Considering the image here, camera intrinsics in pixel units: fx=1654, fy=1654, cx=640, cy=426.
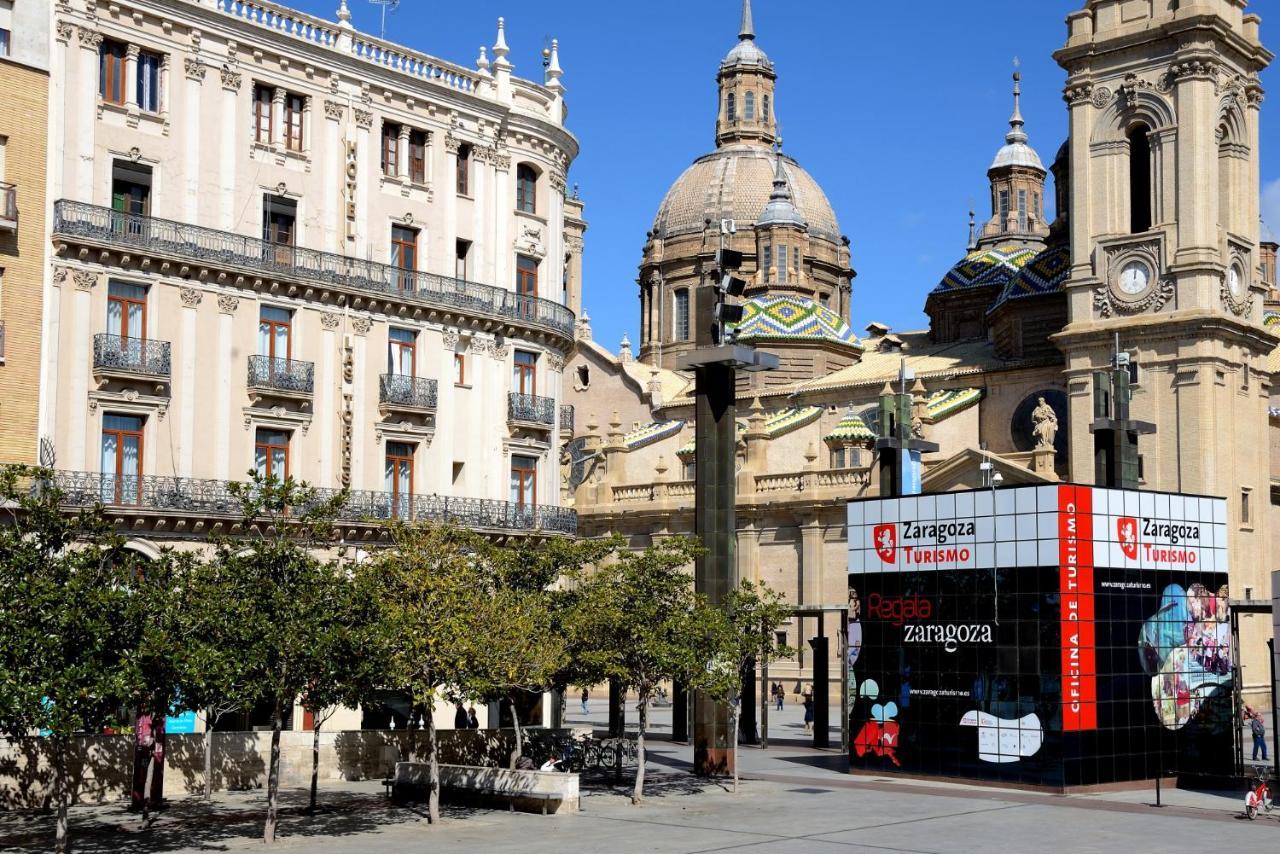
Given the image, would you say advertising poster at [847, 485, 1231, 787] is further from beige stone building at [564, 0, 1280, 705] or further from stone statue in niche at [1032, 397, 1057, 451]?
stone statue in niche at [1032, 397, 1057, 451]

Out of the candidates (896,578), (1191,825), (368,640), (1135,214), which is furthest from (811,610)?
(1135,214)

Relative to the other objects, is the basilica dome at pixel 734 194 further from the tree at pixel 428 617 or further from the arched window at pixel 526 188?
the tree at pixel 428 617

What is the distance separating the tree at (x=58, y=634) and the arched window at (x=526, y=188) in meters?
23.1

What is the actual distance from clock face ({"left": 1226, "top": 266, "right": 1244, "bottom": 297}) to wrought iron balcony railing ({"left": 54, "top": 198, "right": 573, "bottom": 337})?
30.4 meters

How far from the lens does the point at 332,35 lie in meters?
42.4

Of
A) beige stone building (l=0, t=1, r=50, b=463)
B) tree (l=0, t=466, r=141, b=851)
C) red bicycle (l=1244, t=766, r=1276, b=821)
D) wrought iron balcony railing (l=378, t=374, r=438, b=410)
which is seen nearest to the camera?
tree (l=0, t=466, r=141, b=851)

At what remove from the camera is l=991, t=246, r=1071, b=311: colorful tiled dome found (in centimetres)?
7525

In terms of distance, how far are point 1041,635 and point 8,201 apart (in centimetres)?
2437

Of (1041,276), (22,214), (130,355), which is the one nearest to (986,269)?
(1041,276)

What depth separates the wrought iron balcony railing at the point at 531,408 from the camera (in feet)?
148

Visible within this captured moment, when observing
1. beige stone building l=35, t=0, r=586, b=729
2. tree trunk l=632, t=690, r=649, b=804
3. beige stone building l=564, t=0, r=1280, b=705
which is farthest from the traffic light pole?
beige stone building l=564, t=0, r=1280, b=705

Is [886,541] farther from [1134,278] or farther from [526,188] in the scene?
[1134,278]

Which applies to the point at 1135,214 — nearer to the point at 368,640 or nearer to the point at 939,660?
the point at 939,660

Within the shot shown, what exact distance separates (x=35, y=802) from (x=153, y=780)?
2473 millimetres
